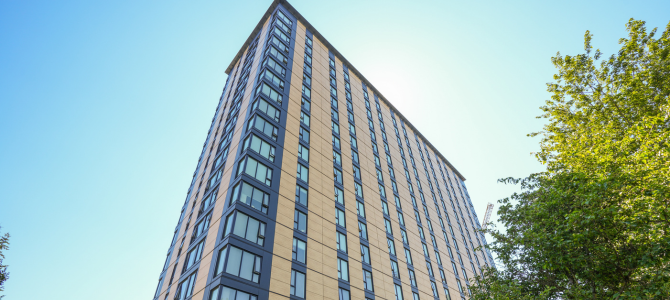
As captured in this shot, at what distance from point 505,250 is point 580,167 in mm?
6176

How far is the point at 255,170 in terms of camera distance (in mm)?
28438

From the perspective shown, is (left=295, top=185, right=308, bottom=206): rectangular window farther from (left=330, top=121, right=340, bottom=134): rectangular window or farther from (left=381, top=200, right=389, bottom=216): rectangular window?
(left=381, top=200, right=389, bottom=216): rectangular window

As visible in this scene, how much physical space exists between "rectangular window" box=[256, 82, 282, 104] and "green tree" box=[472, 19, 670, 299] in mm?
23665

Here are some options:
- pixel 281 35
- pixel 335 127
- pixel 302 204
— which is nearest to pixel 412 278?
pixel 302 204

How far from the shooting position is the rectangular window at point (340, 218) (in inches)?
1292

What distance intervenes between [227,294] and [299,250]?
6977 mm

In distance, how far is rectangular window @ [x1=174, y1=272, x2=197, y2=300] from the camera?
24275mm

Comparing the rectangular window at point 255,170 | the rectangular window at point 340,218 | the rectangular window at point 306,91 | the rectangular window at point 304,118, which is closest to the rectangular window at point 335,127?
the rectangular window at point 306,91

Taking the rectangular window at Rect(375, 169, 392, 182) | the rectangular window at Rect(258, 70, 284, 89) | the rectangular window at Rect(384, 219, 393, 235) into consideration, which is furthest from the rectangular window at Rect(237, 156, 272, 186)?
the rectangular window at Rect(375, 169, 392, 182)

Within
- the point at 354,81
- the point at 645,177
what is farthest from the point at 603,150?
the point at 354,81

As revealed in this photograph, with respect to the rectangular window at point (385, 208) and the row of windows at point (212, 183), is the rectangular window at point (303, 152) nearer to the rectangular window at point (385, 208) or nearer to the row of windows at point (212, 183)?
the row of windows at point (212, 183)

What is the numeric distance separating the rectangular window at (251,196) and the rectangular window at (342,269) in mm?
8009

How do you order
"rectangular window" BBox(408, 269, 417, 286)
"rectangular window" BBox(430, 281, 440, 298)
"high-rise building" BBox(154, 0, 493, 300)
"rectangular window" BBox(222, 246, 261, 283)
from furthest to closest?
1. "rectangular window" BBox(430, 281, 440, 298)
2. "rectangular window" BBox(408, 269, 417, 286)
3. "high-rise building" BBox(154, 0, 493, 300)
4. "rectangular window" BBox(222, 246, 261, 283)

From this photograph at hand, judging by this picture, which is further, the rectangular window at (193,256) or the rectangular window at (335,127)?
the rectangular window at (335,127)
